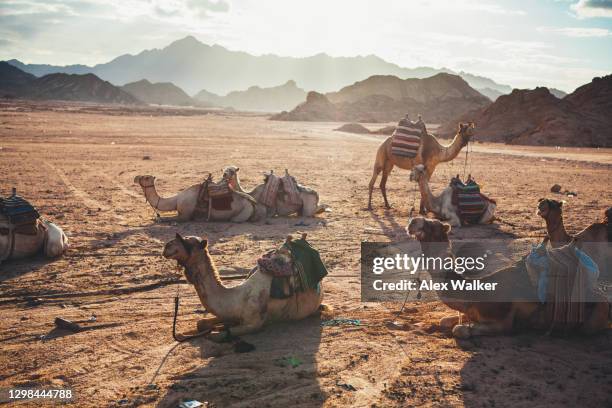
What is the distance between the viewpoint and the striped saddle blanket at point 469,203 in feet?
36.5

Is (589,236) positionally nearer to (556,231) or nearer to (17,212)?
(556,231)

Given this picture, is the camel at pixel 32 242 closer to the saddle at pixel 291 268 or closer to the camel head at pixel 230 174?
the camel head at pixel 230 174

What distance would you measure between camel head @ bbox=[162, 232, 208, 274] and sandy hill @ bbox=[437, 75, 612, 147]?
128 feet

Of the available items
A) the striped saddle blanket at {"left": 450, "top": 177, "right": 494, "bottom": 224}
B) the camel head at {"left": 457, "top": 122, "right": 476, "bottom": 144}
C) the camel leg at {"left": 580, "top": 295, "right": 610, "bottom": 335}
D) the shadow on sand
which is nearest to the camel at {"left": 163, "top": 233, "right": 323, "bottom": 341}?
the shadow on sand

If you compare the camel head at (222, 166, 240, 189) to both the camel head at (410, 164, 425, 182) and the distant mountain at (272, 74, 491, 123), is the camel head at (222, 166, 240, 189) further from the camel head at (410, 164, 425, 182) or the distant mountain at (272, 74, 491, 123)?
the distant mountain at (272, 74, 491, 123)

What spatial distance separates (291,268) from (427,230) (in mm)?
→ 1627

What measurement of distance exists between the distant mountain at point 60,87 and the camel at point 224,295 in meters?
142

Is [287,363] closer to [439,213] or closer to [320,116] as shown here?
[439,213]

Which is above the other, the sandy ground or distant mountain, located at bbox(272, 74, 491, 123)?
distant mountain, located at bbox(272, 74, 491, 123)

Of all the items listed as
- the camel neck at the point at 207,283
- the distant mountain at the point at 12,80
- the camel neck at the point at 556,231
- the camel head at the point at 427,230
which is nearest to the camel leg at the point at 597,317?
the camel neck at the point at 556,231

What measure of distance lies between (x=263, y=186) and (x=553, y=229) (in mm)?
6623

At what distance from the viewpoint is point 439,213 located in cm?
1135

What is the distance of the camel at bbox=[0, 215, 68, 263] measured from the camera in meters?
8.11

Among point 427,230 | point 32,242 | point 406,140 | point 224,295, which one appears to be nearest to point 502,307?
point 427,230
